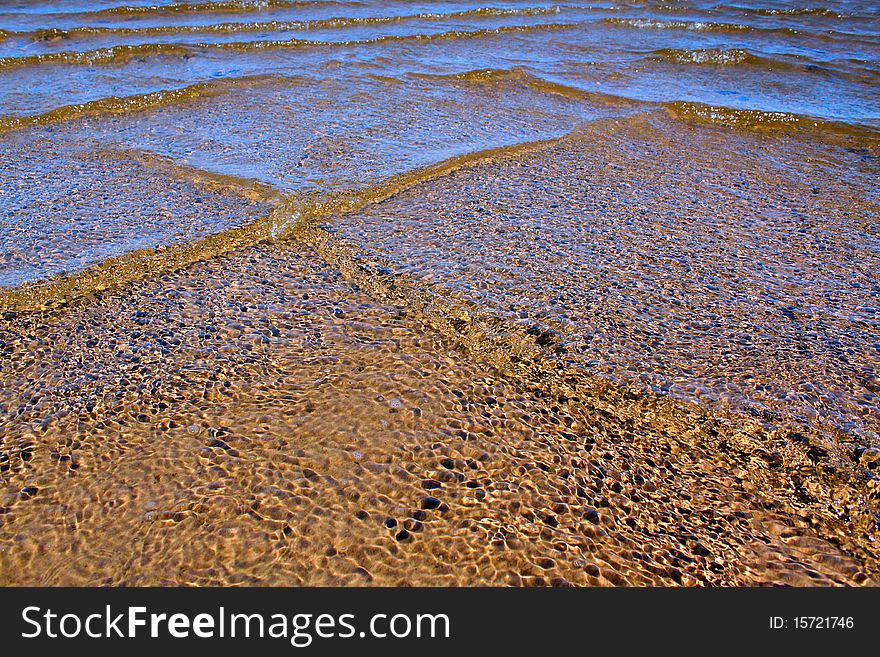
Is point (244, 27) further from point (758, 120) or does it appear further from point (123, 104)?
point (758, 120)

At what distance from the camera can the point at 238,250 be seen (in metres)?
3.28

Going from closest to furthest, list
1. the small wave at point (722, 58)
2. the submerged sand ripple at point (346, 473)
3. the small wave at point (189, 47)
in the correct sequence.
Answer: the submerged sand ripple at point (346, 473), the small wave at point (189, 47), the small wave at point (722, 58)

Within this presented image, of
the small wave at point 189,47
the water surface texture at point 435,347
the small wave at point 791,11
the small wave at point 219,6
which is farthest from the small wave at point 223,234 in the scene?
the small wave at point 791,11

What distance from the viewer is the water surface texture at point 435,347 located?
1.80 metres

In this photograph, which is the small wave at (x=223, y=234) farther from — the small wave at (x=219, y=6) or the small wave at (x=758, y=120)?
the small wave at (x=219, y=6)

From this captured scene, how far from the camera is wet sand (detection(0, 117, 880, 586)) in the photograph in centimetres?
175

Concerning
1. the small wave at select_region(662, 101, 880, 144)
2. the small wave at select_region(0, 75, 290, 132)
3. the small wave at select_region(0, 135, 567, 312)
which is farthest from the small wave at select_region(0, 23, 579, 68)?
the small wave at select_region(662, 101, 880, 144)

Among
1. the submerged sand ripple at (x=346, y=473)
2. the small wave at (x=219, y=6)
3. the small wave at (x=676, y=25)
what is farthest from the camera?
the small wave at (x=219, y=6)

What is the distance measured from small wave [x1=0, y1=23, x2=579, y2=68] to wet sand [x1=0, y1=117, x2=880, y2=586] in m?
6.89

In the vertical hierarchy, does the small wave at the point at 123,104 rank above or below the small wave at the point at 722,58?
below

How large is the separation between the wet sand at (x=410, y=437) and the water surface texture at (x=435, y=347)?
A: 10 mm

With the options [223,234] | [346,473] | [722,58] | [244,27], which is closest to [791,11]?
[722,58]
